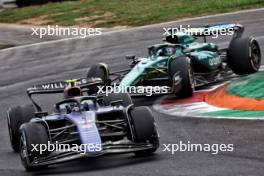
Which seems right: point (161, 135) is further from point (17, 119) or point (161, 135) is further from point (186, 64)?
point (186, 64)

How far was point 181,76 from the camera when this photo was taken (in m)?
14.7

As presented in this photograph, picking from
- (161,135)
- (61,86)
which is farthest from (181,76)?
(61,86)

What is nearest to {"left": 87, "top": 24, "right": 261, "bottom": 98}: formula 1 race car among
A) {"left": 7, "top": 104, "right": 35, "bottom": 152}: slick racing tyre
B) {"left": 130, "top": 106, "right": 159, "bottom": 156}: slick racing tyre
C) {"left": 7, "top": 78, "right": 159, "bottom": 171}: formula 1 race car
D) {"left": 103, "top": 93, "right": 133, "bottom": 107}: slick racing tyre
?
{"left": 103, "top": 93, "right": 133, "bottom": 107}: slick racing tyre

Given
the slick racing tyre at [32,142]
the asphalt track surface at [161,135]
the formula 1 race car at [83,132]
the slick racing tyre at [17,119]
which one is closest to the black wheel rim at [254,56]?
the asphalt track surface at [161,135]

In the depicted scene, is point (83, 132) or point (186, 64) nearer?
point (83, 132)

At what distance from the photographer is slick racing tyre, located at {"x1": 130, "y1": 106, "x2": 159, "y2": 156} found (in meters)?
10.4

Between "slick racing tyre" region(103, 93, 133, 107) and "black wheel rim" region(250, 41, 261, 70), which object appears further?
Answer: "black wheel rim" region(250, 41, 261, 70)

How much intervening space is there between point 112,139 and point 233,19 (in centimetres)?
1603

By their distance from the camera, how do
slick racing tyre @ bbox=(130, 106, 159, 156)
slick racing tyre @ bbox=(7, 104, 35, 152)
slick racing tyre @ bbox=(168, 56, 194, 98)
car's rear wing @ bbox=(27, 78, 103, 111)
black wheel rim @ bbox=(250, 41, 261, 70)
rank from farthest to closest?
black wheel rim @ bbox=(250, 41, 261, 70)
slick racing tyre @ bbox=(168, 56, 194, 98)
slick racing tyre @ bbox=(7, 104, 35, 152)
car's rear wing @ bbox=(27, 78, 103, 111)
slick racing tyre @ bbox=(130, 106, 159, 156)

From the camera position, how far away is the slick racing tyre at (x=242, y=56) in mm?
16094

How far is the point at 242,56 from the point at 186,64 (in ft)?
5.87

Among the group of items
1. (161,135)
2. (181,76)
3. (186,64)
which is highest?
(186,64)

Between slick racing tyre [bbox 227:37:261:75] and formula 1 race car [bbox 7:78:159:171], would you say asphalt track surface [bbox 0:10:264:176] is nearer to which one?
formula 1 race car [bbox 7:78:159:171]

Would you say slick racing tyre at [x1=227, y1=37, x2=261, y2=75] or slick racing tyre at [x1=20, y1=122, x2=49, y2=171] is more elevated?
slick racing tyre at [x1=20, y1=122, x2=49, y2=171]
